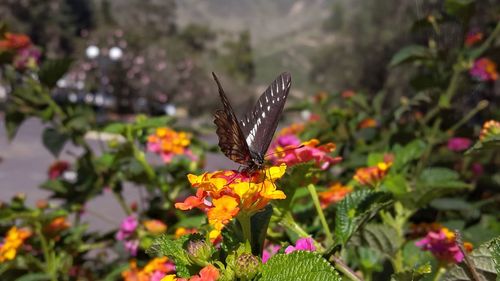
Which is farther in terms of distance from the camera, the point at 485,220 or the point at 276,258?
the point at 485,220

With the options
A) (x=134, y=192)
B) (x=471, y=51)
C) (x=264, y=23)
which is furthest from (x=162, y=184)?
(x=264, y=23)

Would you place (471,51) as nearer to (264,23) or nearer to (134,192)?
(134,192)

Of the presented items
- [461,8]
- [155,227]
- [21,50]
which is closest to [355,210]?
[155,227]

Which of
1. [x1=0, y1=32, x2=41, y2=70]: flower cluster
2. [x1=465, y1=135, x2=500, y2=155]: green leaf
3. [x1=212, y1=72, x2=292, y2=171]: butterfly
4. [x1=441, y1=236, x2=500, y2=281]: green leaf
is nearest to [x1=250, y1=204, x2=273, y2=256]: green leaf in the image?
[x1=212, y1=72, x2=292, y2=171]: butterfly

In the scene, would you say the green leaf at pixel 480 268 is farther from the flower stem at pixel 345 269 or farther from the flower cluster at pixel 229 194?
the flower cluster at pixel 229 194

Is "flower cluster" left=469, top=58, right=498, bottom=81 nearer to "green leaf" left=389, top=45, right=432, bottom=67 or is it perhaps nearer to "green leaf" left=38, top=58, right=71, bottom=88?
"green leaf" left=389, top=45, right=432, bottom=67

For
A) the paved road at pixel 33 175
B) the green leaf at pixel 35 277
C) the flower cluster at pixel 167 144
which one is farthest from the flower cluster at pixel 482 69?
the paved road at pixel 33 175
